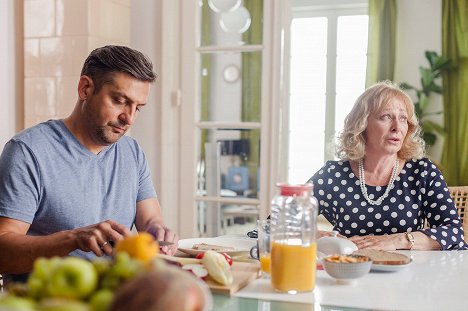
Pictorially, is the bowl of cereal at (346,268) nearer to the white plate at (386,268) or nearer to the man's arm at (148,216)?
the white plate at (386,268)

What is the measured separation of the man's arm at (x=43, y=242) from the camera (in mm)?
1296

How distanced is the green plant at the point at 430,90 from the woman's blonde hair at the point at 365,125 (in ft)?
12.1

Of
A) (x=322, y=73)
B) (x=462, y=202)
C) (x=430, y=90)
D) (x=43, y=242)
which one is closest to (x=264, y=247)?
(x=43, y=242)

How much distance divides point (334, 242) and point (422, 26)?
4998 mm

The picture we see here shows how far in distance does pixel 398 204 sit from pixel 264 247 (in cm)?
88

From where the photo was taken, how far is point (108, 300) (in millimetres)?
574

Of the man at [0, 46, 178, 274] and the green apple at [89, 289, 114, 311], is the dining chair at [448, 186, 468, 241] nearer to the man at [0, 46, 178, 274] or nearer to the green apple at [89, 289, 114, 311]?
the man at [0, 46, 178, 274]

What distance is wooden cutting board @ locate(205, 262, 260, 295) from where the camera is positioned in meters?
1.25

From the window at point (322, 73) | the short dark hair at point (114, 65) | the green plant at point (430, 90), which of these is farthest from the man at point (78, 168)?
the window at point (322, 73)

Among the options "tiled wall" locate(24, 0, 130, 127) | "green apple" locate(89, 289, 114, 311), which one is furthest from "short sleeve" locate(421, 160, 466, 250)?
"tiled wall" locate(24, 0, 130, 127)

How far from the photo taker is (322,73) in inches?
263

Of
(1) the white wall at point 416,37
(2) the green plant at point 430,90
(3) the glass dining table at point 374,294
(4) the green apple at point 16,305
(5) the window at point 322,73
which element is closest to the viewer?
(4) the green apple at point 16,305

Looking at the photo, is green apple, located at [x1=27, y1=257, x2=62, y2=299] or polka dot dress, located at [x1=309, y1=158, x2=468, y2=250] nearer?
green apple, located at [x1=27, y1=257, x2=62, y2=299]

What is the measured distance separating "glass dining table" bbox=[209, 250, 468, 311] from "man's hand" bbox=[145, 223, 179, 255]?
0.96 feet
